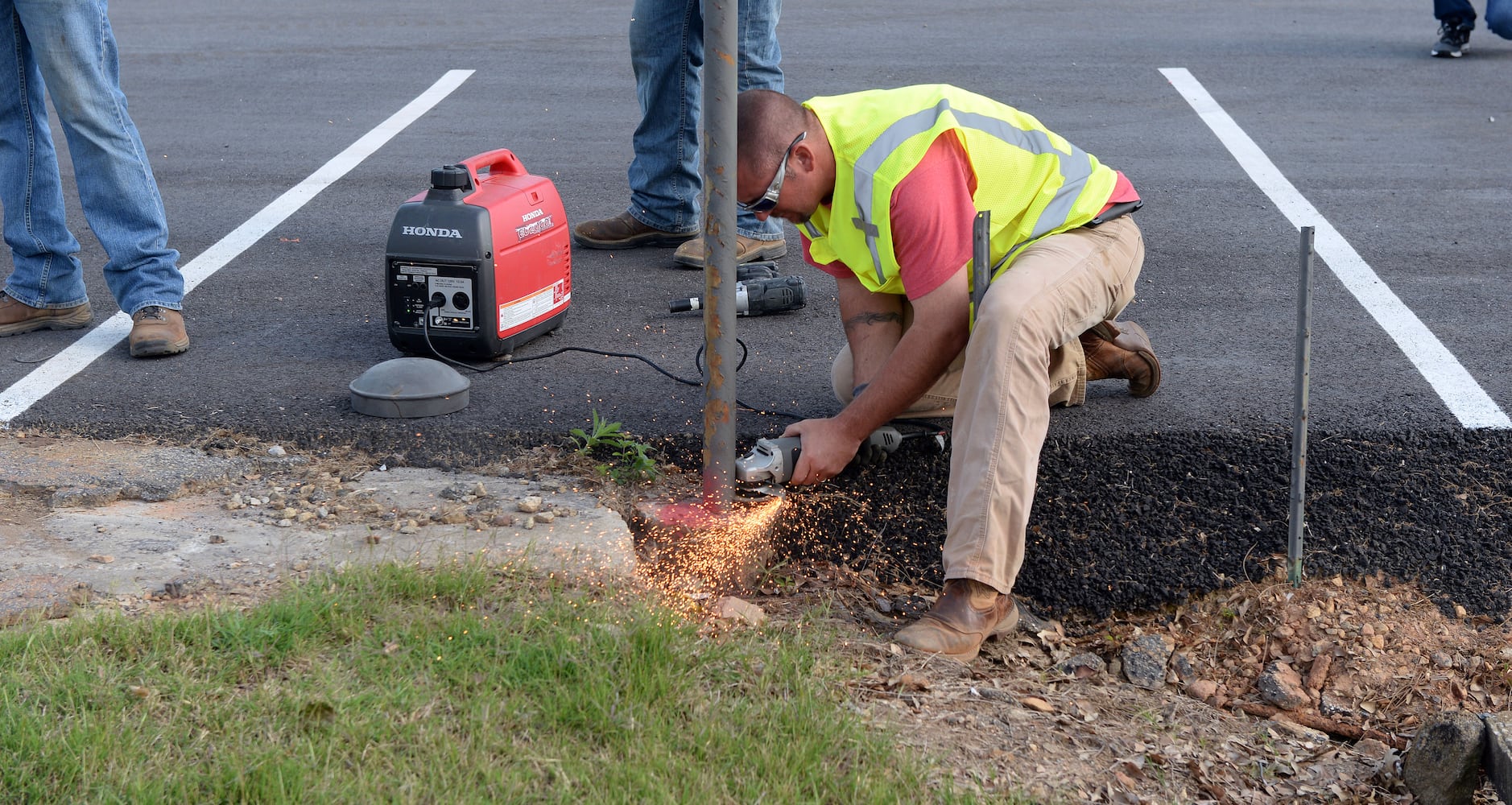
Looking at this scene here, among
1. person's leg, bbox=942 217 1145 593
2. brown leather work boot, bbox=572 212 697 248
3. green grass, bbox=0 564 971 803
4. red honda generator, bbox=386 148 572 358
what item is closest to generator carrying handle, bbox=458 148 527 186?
red honda generator, bbox=386 148 572 358

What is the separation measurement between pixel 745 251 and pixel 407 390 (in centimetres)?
199

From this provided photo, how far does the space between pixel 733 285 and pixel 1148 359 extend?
5.47 ft

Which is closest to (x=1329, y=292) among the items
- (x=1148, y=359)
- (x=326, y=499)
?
(x=1148, y=359)

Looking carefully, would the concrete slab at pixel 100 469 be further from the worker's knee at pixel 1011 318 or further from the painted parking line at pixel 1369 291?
the painted parking line at pixel 1369 291

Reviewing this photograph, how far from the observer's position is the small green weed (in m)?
3.88

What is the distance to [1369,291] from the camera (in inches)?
214

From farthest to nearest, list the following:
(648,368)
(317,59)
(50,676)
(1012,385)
Answer: (317,59) → (648,368) → (1012,385) → (50,676)

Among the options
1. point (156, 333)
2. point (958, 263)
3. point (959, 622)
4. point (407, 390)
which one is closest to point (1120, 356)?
point (958, 263)

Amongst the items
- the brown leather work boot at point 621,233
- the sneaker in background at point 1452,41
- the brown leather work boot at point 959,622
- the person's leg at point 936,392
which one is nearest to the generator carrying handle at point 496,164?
the brown leather work boot at point 621,233

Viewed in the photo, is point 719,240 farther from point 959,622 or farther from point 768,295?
point 768,295

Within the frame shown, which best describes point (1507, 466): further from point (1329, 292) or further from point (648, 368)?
point (648, 368)

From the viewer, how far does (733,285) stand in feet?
10.8

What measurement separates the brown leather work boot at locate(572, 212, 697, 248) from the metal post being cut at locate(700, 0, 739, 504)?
2709 millimetres

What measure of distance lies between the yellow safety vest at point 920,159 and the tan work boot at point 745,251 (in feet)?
6.32
